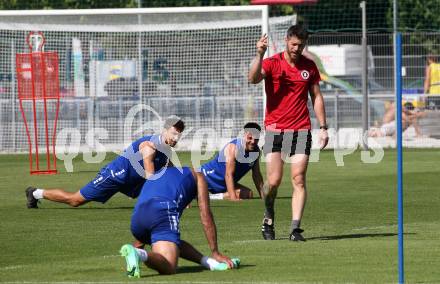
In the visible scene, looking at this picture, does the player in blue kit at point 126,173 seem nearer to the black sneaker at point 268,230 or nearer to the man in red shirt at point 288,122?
the man in red shirt at point 288,122

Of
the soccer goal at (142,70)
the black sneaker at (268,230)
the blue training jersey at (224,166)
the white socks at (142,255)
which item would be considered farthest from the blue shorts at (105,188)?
the soccer goal at (142,70)

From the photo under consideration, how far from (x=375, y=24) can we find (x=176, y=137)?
36487 millimetres

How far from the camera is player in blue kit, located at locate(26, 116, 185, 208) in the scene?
46.6 ft

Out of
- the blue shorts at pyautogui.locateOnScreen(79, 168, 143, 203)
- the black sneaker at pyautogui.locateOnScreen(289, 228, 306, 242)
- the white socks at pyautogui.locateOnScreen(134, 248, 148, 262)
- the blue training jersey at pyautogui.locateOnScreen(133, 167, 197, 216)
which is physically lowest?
the black sneaker at pyautogui.locateOnScreen(289, 228, 306, 242)

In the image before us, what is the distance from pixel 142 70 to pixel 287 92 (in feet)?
58.2

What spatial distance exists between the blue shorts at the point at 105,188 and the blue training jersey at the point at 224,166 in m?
1.99

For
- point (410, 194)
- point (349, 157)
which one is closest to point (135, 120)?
point (349, 157)

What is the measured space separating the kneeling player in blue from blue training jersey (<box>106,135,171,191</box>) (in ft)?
6.90

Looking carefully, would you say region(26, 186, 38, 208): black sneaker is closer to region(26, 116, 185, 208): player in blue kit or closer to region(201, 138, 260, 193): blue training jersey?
region(26, 116, 185, 208): player in blue kit

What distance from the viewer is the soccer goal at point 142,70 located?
97.1 feet

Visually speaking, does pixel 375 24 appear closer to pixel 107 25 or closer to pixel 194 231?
pixel 107 25

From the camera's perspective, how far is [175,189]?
9.86 meters

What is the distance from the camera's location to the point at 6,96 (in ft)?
99.4

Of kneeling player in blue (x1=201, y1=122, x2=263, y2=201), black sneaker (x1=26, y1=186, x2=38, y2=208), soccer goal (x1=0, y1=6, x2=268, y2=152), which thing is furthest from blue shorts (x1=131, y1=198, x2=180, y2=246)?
soccer goal (x1=0, y1=6, x2=268, y2=152)
